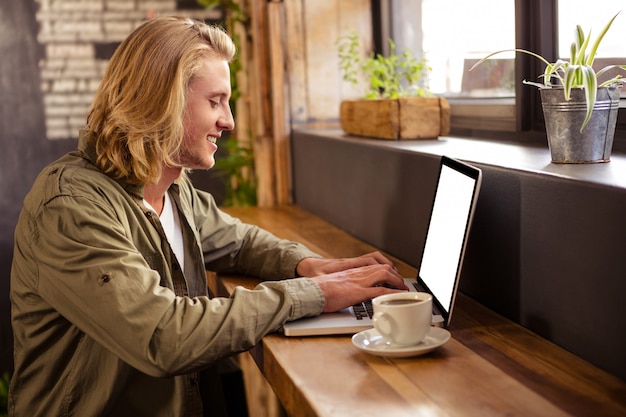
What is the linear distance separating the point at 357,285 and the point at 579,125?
0.51 meters

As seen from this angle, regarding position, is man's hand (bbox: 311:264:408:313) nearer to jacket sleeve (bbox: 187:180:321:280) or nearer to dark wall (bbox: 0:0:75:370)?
jacket sleeve (bbox: 187:180:321:280)

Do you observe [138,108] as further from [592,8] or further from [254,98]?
[254,98]

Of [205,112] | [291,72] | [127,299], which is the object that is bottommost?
[127,299]

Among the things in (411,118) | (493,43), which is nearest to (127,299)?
(411,118)

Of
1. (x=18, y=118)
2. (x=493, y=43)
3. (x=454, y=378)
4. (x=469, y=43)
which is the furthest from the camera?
(x=18, y=118)

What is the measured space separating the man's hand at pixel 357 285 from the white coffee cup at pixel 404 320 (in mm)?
207

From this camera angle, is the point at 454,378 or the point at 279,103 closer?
the point at 454,378

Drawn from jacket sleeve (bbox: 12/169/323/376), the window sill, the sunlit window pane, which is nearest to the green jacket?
jacket sleeve (bbox: 12/169/323/376)

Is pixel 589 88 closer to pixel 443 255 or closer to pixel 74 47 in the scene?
pixel 443 255

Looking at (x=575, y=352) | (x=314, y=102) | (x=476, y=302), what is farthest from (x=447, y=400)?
(x=314, y=102)

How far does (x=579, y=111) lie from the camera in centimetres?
148

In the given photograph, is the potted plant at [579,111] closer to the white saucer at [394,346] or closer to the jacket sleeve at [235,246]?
the white saucer at [394,346]

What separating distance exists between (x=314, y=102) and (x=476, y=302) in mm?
1720

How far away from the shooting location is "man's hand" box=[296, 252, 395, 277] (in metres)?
1.76
